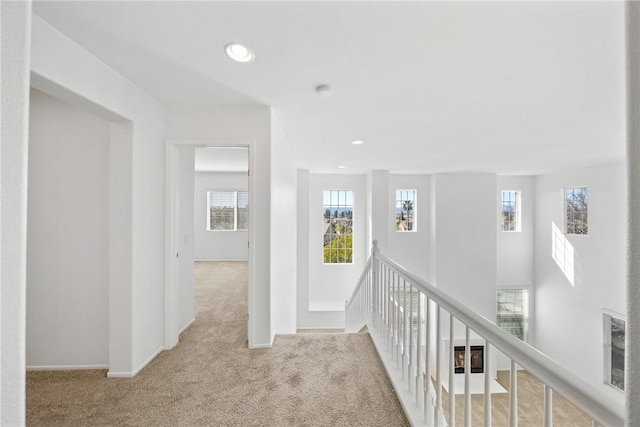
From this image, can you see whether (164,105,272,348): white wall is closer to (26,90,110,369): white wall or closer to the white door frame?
the white door frame

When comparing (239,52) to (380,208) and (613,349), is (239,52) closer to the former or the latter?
(380,208)

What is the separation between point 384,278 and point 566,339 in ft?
21.7

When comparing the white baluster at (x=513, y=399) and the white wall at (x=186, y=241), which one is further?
the white wall at (x=186, y=241)

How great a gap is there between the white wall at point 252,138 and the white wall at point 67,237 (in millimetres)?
651

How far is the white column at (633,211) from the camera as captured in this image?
0.46 meters

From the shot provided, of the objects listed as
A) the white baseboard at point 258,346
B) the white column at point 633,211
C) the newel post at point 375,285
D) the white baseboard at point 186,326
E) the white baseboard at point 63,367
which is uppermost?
the white column at point 633,211

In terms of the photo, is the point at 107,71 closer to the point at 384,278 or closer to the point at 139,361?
the point at 139,361

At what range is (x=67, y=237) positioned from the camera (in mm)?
2344

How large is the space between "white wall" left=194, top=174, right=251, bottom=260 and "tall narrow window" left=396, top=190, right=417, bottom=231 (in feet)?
13.8

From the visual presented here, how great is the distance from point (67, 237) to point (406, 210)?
6.68m

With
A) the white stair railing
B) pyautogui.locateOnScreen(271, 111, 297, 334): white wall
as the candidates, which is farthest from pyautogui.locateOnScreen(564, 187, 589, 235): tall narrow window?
pyautogui.locateOnScreen(271, 111, 297, 334): white wall

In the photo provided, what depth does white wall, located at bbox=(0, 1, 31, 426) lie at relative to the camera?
1.74 feet

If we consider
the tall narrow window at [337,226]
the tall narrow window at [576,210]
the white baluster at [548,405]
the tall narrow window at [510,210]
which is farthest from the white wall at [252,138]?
the tall narrow window at [510,210]

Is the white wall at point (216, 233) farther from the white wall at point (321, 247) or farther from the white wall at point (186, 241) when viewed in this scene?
the white wall at point (186, 241)
